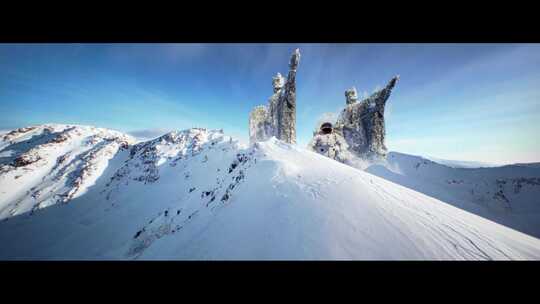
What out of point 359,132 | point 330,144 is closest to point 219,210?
point 330,144

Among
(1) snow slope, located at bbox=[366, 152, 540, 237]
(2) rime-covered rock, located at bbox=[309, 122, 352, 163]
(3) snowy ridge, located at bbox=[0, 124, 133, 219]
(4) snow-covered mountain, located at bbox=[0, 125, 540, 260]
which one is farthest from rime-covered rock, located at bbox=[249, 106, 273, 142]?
(3) snowy ridge, located at bbox=[0, 124, 133, 219]

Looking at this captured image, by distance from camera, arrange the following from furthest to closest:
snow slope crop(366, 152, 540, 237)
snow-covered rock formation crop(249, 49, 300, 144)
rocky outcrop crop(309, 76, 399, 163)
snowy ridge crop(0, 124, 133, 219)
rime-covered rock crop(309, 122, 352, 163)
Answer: snow-covered rock formation crop(249, 49, 300, 144) → rocky outcrop crop(309, 76, 399, 163) → rime-covered rock crop(309, 122, 352, 163) → snowy ridge crop(0, 124, 133, 219) → snow slope crop(366, 152, 540, 237)

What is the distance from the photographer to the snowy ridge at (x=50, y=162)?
20.9m

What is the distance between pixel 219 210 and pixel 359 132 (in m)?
30.7

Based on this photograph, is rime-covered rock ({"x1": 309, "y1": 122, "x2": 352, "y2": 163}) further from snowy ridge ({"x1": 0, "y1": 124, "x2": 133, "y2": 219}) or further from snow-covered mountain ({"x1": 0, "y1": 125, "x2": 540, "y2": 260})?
snowy ridge ({"x1": 0, "y1": 124, "x2": 133, "y2": 219})

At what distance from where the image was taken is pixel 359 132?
30.5 meters

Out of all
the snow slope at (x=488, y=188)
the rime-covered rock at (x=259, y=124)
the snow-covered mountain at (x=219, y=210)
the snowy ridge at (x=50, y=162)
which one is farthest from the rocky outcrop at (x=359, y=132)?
the snowy ridge at (x=50, y=162)

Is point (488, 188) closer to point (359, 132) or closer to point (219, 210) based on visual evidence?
point (359, 132)

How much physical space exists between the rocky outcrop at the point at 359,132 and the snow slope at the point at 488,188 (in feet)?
13.6

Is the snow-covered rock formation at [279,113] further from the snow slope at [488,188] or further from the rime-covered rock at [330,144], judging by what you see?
the snow slope at [488,188]

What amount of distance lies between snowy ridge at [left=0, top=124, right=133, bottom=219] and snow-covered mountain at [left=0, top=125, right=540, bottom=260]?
179 millimetres

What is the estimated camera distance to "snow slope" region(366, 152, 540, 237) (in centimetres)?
1591
